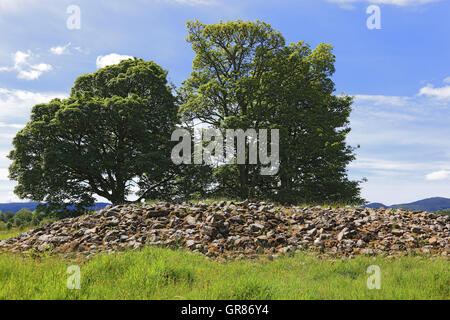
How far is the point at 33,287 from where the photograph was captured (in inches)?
225

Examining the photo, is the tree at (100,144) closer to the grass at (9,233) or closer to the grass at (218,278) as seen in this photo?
the grass at (9,233)

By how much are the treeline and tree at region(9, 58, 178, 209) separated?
0.26 feet

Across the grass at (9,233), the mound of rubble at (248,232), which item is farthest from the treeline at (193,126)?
the mound of rubble at (248,232)

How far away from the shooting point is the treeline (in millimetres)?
22328

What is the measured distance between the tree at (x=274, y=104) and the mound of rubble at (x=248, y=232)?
11120mm

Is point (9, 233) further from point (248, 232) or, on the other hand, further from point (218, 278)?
point (218, 278)

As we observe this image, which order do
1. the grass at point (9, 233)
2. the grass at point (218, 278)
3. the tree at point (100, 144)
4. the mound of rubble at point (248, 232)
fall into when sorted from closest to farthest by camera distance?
the grass at point (218, 278)
the mound of rubble at point (248, 232)
the grass at point (9, 233)
the tree at point (100, 144)

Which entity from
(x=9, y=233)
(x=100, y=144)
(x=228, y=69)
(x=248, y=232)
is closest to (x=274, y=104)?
(x=228, y=69)

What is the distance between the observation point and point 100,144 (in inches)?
924

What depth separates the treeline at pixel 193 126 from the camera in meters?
22.3

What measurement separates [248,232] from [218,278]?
147 inches

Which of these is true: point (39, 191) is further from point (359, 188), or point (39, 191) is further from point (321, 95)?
point (359, 188)

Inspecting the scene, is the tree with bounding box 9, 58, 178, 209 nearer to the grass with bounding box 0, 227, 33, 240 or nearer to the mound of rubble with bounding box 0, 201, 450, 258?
the grass with bounding box 0, 227, 33, 240
